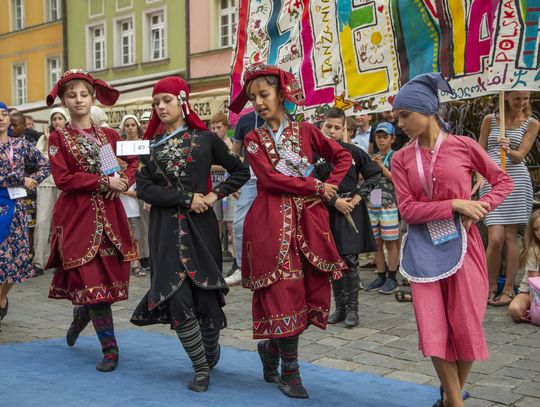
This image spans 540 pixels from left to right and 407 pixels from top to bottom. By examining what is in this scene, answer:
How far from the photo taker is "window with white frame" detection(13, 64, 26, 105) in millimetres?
31766

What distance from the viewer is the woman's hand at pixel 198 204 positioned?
171 inches

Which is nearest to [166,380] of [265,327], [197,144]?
[265,327]

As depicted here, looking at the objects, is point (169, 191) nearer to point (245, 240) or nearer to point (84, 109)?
point (245, 240)

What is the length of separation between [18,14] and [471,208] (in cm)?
3156

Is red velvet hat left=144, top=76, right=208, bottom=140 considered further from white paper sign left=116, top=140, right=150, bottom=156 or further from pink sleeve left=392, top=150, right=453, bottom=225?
pink sleeve left=392, top=150, right=453, bottom=225

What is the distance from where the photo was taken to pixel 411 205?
3.69m

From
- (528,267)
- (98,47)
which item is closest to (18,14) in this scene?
(98,47)

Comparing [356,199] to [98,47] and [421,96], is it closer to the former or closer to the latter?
[421,96]

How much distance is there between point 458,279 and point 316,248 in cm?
90

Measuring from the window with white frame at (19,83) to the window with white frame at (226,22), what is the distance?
12776 millimetres

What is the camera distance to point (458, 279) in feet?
11.8

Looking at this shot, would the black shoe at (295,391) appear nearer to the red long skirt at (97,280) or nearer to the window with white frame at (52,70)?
→ the red long skirt at (97,280)

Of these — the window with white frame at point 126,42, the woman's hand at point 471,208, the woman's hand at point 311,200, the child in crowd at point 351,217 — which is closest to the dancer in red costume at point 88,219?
the woman's hand at point 311,200

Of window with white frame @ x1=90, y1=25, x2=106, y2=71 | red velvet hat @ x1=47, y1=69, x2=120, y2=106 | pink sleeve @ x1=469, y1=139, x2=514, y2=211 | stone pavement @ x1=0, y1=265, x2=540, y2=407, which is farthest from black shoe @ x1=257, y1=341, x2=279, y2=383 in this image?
window with white frame @ x1=90, y1=25, x2=106, y2=71
